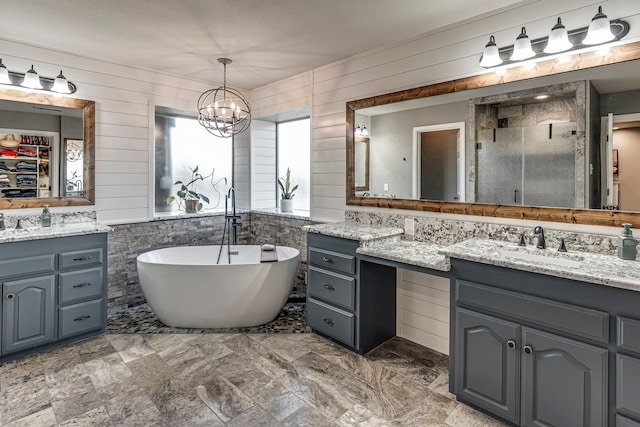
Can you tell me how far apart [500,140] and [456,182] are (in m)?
0.42

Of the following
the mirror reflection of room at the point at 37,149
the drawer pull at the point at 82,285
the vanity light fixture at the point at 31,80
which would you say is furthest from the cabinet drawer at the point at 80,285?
the vanity light fixture at the point at 31,80

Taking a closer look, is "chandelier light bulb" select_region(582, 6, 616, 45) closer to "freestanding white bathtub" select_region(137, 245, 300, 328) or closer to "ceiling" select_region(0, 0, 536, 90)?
"ceiling" select_region(0, 0, 536, 90)

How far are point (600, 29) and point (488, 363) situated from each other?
1.95 meters

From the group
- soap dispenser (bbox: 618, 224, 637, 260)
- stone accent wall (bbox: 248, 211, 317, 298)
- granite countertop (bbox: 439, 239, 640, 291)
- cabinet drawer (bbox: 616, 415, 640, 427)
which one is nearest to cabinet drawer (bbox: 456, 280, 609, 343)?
granite countertop (bbox: 439, 239, 640, 291)

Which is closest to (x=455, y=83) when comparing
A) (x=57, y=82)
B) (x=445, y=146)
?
(x=445, y=146)

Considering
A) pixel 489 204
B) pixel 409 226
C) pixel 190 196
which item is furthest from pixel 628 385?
pixel 190 196

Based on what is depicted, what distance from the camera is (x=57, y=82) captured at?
329 centimetres

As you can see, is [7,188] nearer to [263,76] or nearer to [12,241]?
[12,241]

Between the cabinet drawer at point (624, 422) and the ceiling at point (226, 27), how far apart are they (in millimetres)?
2409

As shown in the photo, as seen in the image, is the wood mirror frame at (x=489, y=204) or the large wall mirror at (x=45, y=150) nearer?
the wood mirror frame at (x=489, y=204)

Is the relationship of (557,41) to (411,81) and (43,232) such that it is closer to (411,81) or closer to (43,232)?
(411,81)

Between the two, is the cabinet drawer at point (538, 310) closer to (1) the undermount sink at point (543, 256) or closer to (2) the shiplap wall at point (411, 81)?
(1) the undermount sink at point (543, 256)

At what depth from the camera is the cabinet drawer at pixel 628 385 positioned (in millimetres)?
1601

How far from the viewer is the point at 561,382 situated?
1814mm
